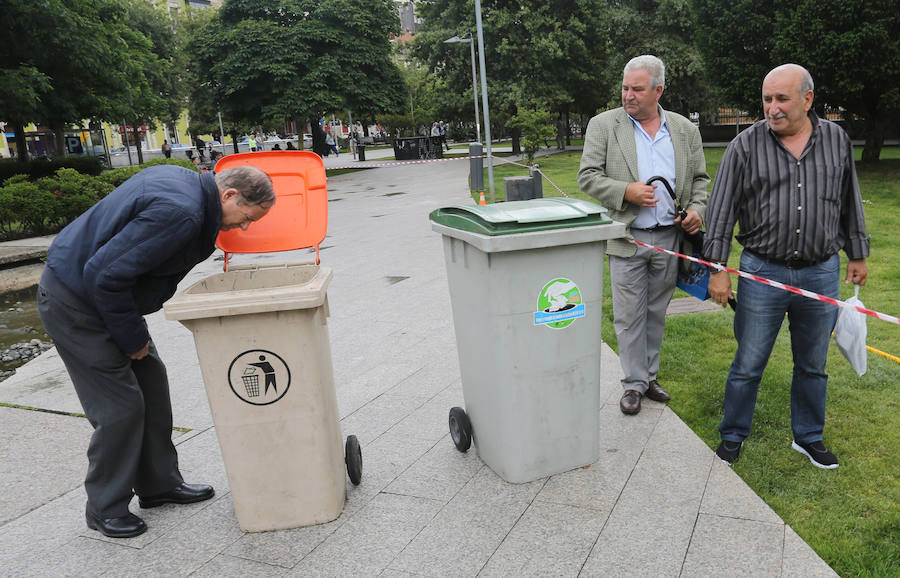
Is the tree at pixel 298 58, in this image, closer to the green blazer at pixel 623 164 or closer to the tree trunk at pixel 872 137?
the tree trunk at pixel 872 137

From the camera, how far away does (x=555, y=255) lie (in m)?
3.02

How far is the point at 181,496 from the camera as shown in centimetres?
327

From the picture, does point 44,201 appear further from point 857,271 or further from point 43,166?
point 857,271

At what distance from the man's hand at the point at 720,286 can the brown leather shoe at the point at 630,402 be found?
0.90 metres

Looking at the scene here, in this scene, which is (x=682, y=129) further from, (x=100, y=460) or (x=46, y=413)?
(x=46, y=413)

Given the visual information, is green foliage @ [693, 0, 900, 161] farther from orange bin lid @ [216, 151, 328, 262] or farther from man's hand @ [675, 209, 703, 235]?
orange bin lid @ [216, 151, 328, 262]

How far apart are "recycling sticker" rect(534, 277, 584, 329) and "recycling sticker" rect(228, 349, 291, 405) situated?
1173 millimetres

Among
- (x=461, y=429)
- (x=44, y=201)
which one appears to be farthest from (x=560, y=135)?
(x=461, y=429)

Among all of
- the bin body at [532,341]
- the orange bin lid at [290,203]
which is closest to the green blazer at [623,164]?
the bin body at [532,341]

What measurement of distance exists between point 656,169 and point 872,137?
15.6 meters

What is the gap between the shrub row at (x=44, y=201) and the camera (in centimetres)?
1230

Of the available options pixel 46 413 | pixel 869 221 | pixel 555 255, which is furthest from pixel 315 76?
pixel 555 255

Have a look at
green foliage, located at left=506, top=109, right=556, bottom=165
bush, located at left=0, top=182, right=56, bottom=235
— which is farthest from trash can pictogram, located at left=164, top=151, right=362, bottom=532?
green foliage, located at left=506, top=109, right=556, bottom=165

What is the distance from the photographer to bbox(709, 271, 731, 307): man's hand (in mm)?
3293
